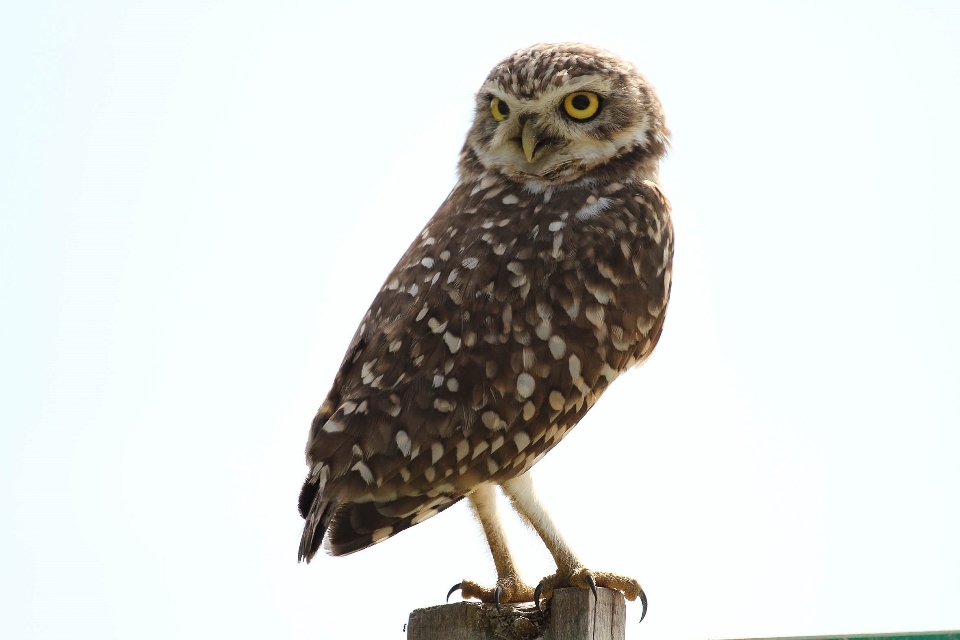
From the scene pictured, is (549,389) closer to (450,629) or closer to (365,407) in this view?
(365,407)

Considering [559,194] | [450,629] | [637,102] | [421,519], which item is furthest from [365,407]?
[637,102]

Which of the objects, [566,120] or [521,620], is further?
[566,120]

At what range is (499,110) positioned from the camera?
453 cm

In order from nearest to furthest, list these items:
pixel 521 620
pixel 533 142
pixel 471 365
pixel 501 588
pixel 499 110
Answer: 1. pixel 521 620
2. pixel 471 365
3. pixel 501 588
4. pixel 533 142
5. pixel 499 110

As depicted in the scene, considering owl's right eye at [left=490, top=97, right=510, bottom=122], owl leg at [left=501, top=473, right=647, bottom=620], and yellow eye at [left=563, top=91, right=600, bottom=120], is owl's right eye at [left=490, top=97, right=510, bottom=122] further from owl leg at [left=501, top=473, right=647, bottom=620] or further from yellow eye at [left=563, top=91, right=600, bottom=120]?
owl leg at [left=501, top=473, right=647, bottom=620]

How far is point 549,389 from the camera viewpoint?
3.83 metres

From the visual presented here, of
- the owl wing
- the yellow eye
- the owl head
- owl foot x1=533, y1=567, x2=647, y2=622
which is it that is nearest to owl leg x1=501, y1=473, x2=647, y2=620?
owl foot x1=533, y1=567, x2=647, y2=622

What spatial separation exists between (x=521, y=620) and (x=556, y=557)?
826mm

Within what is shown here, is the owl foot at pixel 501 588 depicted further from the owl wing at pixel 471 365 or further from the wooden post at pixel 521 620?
the wooden post at pixel 521 620

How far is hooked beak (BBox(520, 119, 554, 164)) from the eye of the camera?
432 centimetres

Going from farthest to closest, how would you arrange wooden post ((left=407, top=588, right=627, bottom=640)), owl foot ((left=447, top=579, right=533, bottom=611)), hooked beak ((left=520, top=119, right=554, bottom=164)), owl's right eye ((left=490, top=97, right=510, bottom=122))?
owl's right eye ((left=490, top=97, right=510, bottom=122))
hooked beak ((left=520, top=119, right=554, bottom=164))
owl foot ((left=447, top=579, right=533, bottom=611))
wooden post ((left=407, top=588, right=627, bottom=640))

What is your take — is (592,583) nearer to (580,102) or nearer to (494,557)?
(494,557)

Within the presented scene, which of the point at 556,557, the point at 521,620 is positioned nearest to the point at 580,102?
the point at 556,557

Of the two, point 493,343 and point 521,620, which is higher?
point 493,343
